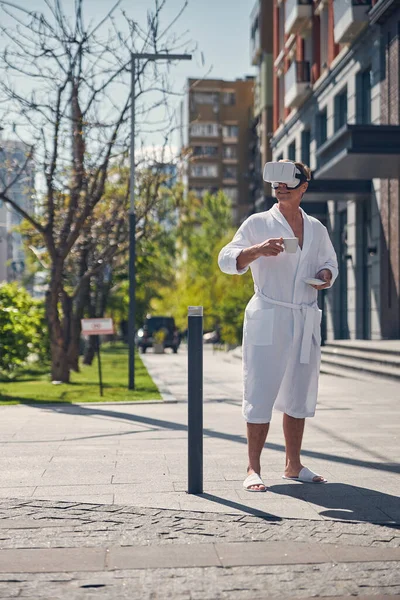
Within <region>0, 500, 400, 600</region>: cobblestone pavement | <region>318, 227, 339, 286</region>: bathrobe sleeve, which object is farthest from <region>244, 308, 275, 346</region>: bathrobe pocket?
<region>0, 500, 400, 600</region>: cobblestone pavement

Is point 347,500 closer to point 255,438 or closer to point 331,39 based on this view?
point 255,438

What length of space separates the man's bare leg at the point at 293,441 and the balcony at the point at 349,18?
21464 millimetres

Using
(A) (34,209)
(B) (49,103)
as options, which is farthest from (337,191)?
(B) (49,103)

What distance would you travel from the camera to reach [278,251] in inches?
227

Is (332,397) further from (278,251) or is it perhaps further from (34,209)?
(34,209)

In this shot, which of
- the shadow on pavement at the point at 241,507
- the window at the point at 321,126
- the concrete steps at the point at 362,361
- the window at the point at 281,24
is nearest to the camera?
the shadow on pavement at the point at 241,507

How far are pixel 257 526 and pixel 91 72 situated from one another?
1477 centimetres

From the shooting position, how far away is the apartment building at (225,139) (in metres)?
104

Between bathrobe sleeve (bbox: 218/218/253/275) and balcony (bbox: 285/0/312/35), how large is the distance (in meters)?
28.9

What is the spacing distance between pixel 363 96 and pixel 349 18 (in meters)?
2.34

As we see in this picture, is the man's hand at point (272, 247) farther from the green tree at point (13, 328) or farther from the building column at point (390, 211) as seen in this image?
the building column at point (390, 211)

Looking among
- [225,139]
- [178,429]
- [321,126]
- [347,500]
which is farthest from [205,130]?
[347,500]

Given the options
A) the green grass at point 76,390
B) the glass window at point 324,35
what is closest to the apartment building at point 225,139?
the glass window at point 324,35

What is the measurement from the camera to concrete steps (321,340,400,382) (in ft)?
59.5
